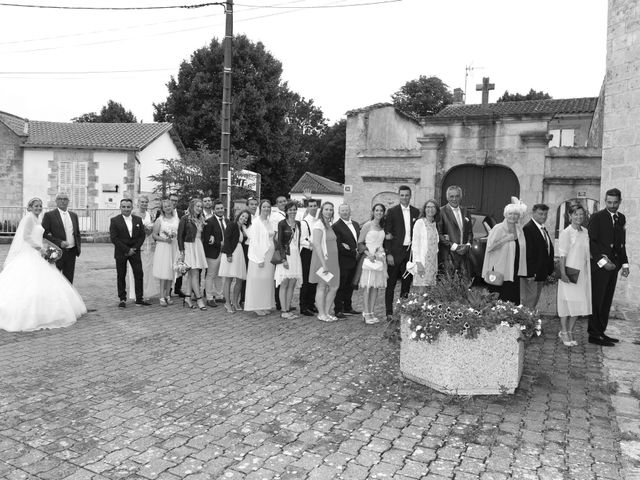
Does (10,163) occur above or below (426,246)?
above

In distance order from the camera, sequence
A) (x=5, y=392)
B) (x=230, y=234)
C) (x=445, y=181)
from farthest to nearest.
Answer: (x=445, y=181), (x=230, y=234), (x=5, y=392)

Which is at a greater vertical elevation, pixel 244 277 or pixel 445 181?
pixel 445 181

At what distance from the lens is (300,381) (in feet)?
17.9

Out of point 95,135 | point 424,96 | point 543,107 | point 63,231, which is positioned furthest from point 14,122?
point 424,96

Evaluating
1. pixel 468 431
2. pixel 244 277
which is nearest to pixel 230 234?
pixel 244 277

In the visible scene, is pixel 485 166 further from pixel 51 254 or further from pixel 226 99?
pixel 51 254

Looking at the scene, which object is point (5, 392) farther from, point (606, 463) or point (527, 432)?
point (606, 463)

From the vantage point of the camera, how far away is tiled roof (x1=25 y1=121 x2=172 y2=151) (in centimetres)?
2880

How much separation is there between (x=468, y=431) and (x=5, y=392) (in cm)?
386

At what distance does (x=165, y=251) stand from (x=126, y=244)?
24.6 inches

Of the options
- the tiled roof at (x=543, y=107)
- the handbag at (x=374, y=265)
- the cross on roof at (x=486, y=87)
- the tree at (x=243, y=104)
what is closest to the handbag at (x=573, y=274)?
the handbag at (x=374, y=265)

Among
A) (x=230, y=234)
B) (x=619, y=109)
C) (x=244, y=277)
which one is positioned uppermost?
(x=619, y=109)

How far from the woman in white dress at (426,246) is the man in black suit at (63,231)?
205 inches

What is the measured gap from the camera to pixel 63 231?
908 cm
